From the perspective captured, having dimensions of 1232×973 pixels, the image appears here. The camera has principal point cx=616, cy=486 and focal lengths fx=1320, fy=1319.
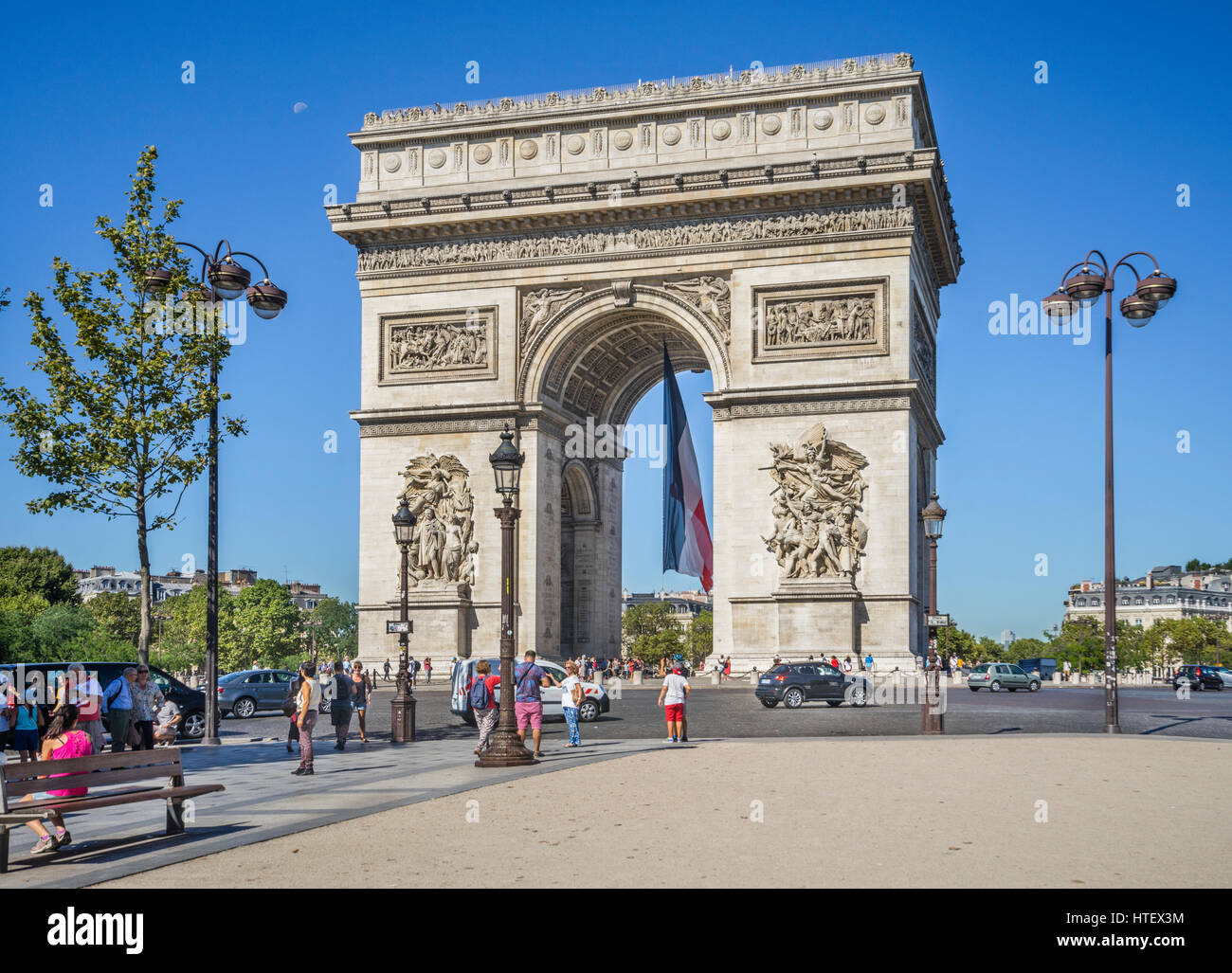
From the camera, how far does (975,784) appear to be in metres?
14.9

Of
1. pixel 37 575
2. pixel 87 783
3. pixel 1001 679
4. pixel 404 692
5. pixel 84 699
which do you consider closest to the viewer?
pixel 87 783

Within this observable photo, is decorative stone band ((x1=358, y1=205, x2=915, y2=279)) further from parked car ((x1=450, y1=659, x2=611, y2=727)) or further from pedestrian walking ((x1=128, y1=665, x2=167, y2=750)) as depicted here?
pedestrian walking ((x1=128, y1=665, x2=167, y2=750))

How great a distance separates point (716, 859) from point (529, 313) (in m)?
35.5

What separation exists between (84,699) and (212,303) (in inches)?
469

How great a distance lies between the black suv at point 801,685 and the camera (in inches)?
1309

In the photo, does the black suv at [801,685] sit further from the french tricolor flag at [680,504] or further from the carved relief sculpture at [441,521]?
the carved relief sculpture at [441,521]

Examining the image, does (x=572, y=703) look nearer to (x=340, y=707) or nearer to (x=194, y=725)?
(x=340, y=707)

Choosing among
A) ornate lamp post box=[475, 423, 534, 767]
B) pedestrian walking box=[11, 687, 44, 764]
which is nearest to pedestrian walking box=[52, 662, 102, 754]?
pedestrian walking box=[11, 687, 44, 764]

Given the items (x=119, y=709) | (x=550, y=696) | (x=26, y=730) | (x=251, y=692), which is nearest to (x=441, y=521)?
(x=251, y=692)

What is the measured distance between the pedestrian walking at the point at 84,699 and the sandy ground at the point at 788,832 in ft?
9.12

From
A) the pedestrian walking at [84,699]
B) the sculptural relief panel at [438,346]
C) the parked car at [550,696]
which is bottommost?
the parked car at [550,696]

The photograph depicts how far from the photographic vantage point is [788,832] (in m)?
11.1

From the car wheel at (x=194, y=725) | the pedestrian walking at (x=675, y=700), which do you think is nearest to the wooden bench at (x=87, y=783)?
the pedestrian walking at (x=675, y=700)
